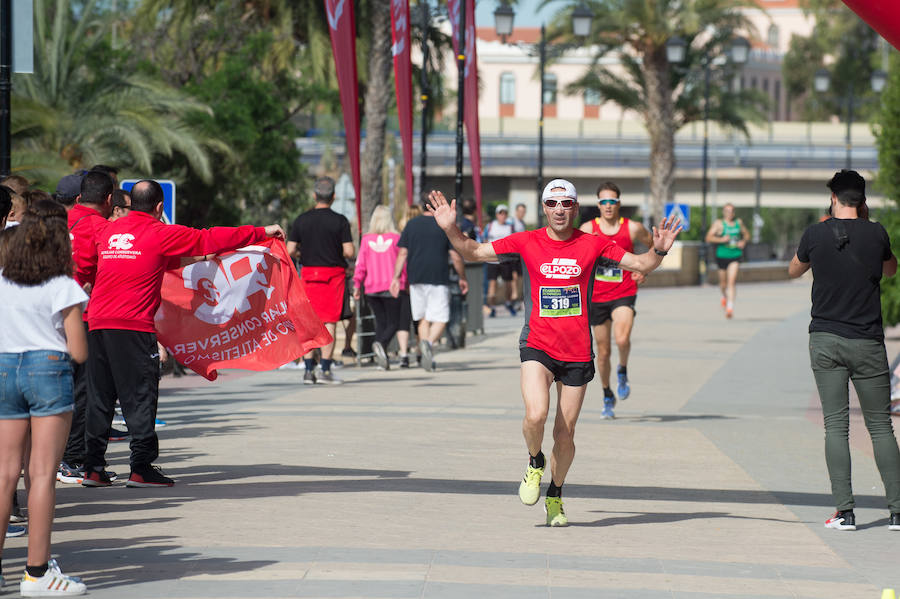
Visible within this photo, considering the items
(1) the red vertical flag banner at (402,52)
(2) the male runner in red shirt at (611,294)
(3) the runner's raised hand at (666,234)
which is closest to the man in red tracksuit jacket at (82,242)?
(3) the runner's raised hand at (666,234)

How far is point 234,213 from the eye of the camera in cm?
3422

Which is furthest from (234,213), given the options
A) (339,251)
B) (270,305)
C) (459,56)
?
(270,305)

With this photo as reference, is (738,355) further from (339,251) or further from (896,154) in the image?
(339,251)

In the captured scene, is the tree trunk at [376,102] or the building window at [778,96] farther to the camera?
the building window at [778,96]

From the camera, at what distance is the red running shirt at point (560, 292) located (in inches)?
323

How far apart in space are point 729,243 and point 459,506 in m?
19.6

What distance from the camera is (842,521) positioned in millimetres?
8242

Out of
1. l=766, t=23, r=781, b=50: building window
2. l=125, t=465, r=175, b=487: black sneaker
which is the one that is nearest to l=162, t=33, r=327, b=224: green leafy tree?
l=125, t=465, r=175, b=487: black sneaker

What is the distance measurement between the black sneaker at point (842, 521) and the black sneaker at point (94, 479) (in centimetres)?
417

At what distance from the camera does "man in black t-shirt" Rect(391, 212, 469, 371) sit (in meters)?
16.8

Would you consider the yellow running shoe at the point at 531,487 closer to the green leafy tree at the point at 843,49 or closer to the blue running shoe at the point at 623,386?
the blue running shoe at the point at 623,386

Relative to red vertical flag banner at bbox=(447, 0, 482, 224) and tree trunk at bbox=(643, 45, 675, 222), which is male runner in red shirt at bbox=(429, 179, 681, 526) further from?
tree trunk at bbox=(643, 45, 675, 222)

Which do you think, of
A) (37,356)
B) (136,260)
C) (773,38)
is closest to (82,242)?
(136,260)

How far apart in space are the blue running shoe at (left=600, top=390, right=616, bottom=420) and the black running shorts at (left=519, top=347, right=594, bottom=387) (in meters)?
4.92
